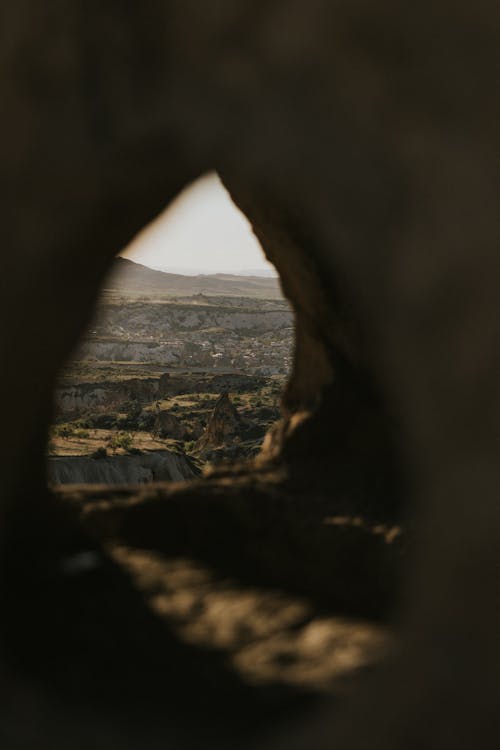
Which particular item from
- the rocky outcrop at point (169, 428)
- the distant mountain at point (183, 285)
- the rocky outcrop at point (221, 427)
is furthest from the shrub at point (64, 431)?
the distant mountain at point (183, 285)

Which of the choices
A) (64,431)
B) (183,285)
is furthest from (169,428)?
(183,285)

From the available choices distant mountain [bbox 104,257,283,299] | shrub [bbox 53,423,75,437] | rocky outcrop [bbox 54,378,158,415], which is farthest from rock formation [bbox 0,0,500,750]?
distant mountain [bbox 104,257,283,299]

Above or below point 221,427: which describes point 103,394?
below

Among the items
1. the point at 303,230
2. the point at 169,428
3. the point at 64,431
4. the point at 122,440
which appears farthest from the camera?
the point at 169,428

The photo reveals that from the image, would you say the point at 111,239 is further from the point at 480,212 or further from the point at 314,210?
the point at 480,212

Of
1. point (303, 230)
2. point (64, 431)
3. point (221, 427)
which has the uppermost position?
point (303, 230)

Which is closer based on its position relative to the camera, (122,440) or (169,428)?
(122,440)

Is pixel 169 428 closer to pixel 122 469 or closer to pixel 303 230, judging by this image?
pixel 122 469

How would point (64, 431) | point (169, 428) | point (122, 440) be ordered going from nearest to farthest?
point (122, 440)
point (64, 431)
point (169, 428)
